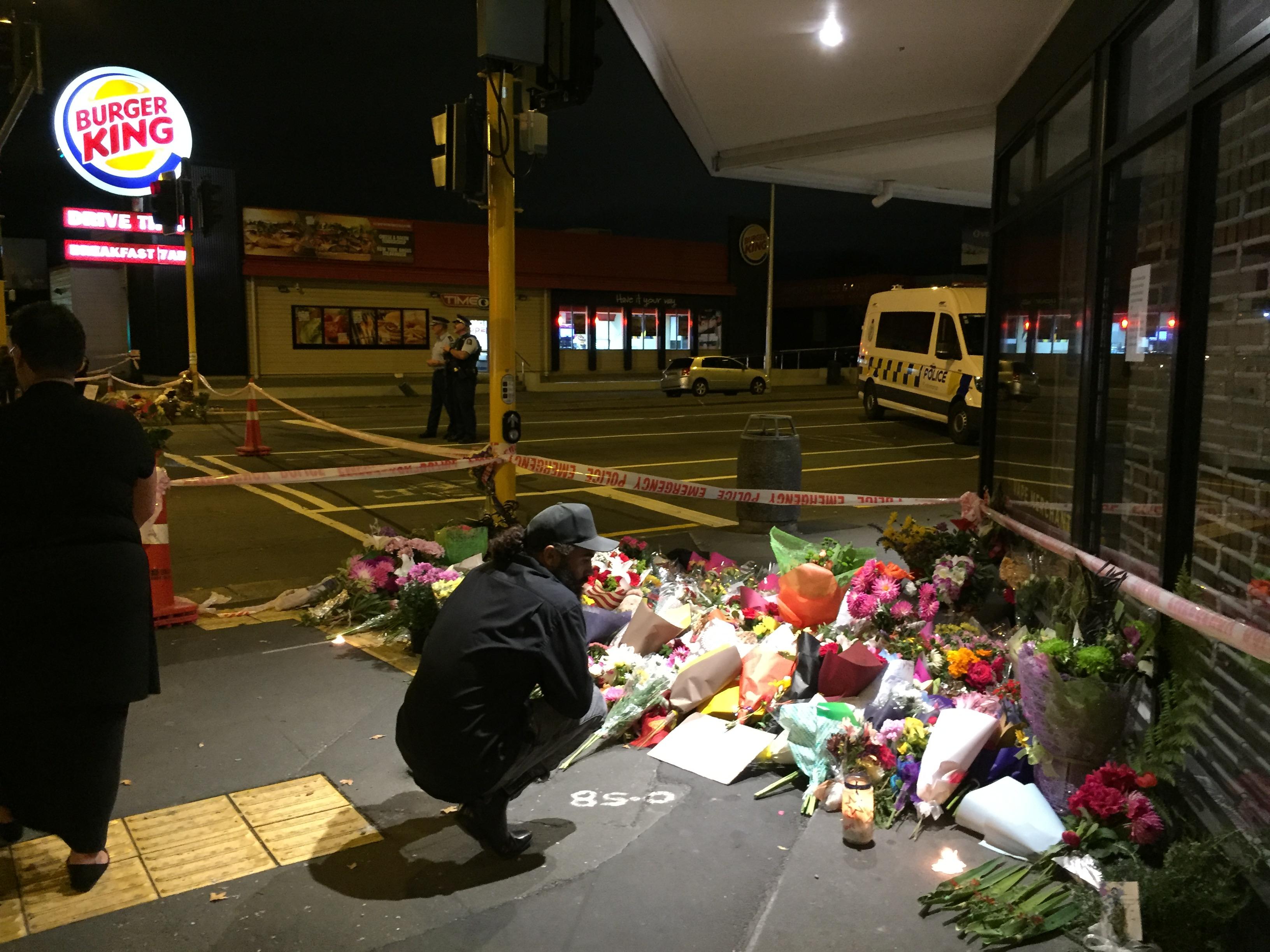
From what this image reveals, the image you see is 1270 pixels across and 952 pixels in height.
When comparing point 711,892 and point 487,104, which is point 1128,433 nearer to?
point 711,892

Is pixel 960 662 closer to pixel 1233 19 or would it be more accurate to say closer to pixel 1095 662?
pixel 1095 662

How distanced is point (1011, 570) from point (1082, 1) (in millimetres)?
3013

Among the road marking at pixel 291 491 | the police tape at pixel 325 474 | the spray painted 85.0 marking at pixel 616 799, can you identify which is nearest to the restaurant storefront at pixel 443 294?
the road marking at pixel 291 491

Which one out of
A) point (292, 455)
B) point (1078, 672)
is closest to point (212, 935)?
point (1078, 672)

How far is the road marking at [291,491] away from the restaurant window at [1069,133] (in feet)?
26.9

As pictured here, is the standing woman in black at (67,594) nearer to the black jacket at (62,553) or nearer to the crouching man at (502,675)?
the black jacket at (62,553)

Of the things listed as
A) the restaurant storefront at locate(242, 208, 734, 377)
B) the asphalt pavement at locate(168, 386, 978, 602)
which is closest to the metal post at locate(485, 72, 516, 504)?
the asphalt pavement at locate(168, 386, 978, 602)

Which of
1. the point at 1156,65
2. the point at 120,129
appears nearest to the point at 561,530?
the point at 1156,65

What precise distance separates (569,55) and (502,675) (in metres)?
5.09

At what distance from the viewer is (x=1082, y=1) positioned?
16.9 ft

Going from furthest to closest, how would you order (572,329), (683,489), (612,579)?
(572,329), (683,489), (612,579)

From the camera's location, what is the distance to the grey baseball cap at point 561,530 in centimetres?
375

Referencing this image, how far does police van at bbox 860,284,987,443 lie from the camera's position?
59.2ft

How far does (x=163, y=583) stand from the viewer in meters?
6.74
